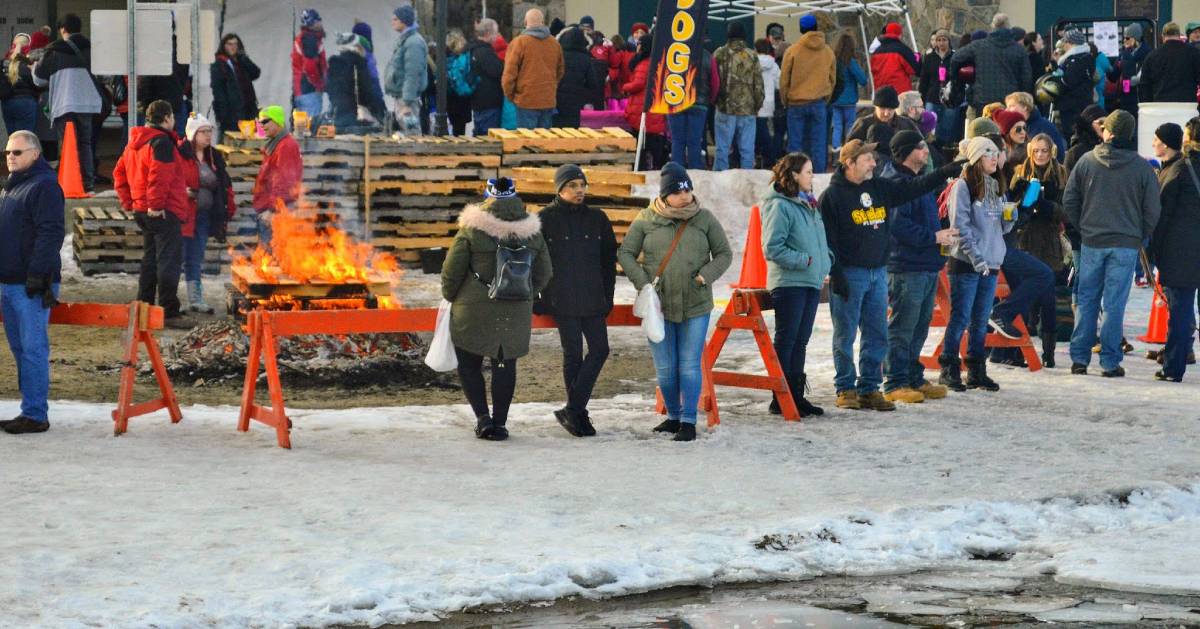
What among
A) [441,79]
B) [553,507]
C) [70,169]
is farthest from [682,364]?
[70,169]

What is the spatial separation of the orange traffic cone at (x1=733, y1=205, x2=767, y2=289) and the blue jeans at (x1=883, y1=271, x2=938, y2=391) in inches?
48.1

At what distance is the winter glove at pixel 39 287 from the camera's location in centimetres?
1141

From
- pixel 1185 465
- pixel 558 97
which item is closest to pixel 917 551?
pixel 1185 465

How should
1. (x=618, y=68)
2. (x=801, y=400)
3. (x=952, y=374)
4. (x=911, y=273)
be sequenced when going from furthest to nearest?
(x=618, y=68) → (x=952, y=374) → (x=911, y=273) → (x=801, y=400)

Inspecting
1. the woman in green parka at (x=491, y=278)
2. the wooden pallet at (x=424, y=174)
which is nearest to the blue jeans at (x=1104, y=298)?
the woman in green parka at (x=491, y=278)

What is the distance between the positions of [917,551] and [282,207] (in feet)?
35.0

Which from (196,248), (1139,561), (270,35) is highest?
(270,35)

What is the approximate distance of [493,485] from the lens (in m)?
10.4

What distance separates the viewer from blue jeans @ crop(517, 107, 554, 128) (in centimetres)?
2256

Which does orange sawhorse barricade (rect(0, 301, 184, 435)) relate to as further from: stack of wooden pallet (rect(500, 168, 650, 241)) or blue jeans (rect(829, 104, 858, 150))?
blue jeans (rect(829, 104, 858, 150))

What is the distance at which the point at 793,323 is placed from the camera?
12555mm

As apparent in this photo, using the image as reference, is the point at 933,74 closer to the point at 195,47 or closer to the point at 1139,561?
the point at 195,47

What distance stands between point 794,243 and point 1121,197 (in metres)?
3.13

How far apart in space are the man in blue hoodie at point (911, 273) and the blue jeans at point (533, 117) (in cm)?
981
